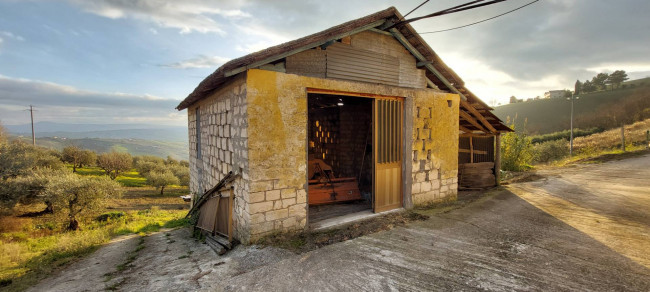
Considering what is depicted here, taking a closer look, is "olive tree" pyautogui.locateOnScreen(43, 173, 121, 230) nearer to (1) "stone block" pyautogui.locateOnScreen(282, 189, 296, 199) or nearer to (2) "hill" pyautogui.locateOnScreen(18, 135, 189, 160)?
A: (1) "stone block" pyautogui.locateOnScreen(282, 189, 296, 199)

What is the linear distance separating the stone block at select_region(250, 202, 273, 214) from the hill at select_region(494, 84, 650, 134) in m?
33.0

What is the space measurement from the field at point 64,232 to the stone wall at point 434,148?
8398 millimetres

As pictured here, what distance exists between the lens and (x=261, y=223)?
4.89 meters

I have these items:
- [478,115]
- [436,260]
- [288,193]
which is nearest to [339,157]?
[478,115]

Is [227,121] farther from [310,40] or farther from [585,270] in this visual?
[585,270]

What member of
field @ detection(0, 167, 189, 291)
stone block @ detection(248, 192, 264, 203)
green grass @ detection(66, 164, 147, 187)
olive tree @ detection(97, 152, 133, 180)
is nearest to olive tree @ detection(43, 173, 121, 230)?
field @ detection(0, 167, 189, 291)

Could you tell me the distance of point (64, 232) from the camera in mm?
12773

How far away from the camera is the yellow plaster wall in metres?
4.79

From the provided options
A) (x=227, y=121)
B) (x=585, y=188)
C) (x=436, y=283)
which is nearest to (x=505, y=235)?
(x=436, y=283)

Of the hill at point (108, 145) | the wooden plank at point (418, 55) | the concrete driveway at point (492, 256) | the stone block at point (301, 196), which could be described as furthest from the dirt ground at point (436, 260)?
the hill at point (108, 145)

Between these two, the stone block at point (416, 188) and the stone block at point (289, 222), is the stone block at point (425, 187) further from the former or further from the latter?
the stone block at point (289, 222)

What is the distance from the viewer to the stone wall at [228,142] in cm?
494

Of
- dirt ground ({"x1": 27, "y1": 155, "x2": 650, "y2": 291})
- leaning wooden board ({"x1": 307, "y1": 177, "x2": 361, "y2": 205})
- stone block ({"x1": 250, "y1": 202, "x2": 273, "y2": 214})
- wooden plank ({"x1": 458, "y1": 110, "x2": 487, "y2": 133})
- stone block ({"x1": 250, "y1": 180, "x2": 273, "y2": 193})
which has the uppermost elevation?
wooden plank ({"x1": 458, "y1": 110, "x2": 487, "y2": 133})

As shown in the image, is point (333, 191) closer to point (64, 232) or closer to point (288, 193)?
point (288, 193)
